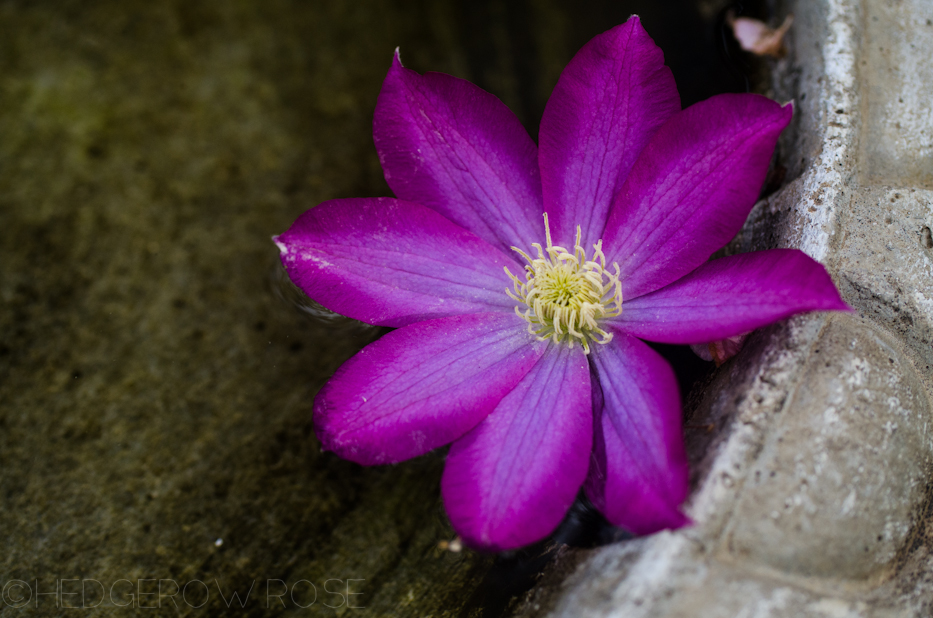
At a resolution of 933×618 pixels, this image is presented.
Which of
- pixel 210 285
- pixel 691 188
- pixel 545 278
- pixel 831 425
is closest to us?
pixel 831 425

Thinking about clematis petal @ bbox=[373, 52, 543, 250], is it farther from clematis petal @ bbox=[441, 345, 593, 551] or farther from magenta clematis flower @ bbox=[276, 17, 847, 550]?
clematis petal @ bbox=[441, 345, 593, 551]

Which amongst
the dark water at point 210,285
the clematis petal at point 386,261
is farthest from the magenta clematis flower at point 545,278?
the dark water at point 210,285

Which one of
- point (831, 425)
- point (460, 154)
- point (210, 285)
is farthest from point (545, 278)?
point (210, 285)

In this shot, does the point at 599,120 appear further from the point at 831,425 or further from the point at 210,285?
the point at 210,285

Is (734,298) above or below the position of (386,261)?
above

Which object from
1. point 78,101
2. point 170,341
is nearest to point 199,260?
point 170,341

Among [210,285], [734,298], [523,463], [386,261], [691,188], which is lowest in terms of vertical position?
[210,285]
